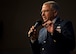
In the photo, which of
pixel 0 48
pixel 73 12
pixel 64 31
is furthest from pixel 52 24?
pixel 0 48

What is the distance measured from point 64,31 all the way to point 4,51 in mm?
3235

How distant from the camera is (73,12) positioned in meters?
4.99

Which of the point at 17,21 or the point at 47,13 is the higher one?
the point at 47,13

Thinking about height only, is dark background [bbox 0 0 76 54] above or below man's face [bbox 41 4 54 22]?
below

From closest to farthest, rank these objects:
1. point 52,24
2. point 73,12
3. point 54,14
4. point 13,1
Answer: point 52,24 < point 54,14 < point 73,12 < point 13,1

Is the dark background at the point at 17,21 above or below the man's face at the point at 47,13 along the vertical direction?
below

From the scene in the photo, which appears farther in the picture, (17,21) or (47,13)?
(17,21)

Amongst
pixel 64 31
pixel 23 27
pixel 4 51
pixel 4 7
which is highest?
pixel 64 31

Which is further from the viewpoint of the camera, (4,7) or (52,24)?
(4,7)

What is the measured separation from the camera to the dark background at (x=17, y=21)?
5141 mm

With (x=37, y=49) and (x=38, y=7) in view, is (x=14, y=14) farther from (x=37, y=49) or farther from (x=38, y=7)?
(x=37, y=49)

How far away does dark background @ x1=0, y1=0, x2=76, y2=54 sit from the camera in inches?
202

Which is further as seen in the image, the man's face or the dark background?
the dark background

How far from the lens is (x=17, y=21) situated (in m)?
5.29
